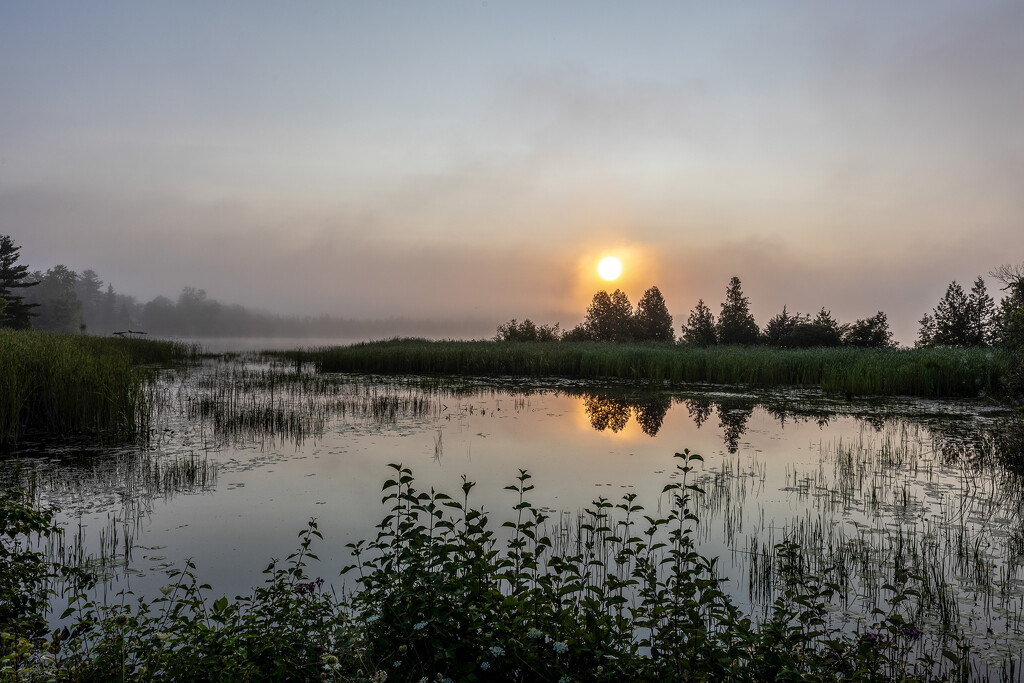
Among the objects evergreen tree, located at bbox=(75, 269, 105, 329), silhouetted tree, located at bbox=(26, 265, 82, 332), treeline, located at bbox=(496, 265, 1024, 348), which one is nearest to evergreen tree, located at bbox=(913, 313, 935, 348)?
treeline, located at bbox=(496, 265, 1024, 348)

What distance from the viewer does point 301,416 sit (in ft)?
51.7

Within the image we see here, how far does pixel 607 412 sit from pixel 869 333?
46249mm

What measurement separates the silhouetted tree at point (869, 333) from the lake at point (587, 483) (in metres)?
38.3

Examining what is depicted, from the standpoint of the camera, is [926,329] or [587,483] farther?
[926,329]

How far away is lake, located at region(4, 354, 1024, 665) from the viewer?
19.0 feet

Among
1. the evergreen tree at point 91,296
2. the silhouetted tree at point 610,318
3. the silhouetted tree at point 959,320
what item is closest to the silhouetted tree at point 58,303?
the evergreen tree at point 91,296

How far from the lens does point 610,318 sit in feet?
241

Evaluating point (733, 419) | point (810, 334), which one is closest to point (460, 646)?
point (733, 419)

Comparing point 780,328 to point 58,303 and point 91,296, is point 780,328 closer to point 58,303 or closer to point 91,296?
point 58,303

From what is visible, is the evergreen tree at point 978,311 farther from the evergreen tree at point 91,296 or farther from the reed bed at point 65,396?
the evergreen tree at point 91,296

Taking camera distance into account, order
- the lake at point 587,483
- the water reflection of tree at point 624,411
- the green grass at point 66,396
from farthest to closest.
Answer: the water reflection of tree at point 624,411 → the green grass at point 66,396 → the lake at point 587,483

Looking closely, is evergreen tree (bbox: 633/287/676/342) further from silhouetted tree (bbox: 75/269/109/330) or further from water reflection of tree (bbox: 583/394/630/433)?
silhouetted tree (bbox: 75/269/109/330)

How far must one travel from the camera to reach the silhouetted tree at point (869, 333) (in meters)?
52.0

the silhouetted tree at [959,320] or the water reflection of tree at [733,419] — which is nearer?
the water reflection of tree at [733,419]
